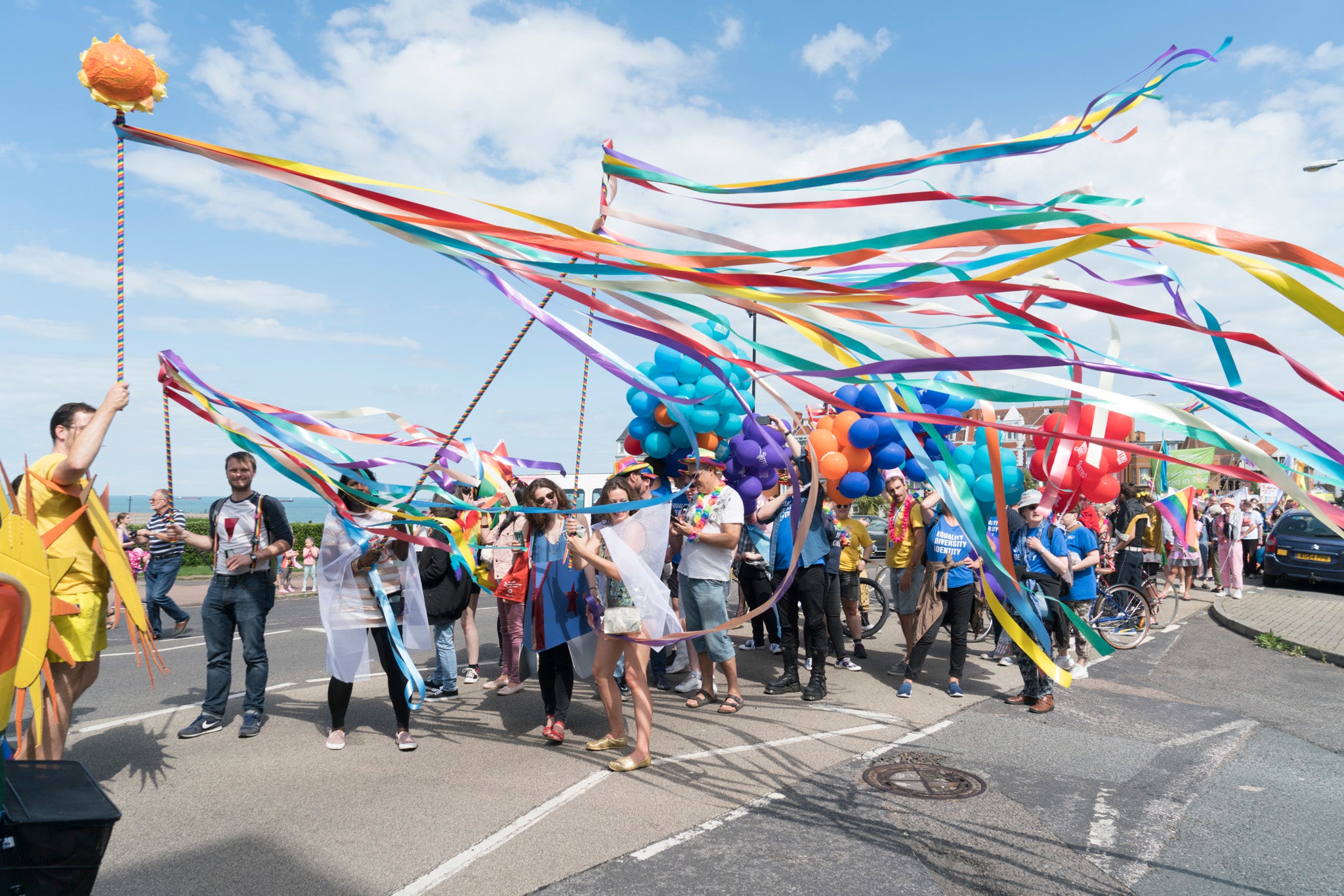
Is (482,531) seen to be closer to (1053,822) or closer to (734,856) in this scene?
(734,856)

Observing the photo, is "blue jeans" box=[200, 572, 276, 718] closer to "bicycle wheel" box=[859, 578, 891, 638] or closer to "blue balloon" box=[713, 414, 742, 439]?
"blue balloon" box=[713, 414, 742, 439]

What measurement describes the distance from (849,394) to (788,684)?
240cm

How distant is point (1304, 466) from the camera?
108 inches

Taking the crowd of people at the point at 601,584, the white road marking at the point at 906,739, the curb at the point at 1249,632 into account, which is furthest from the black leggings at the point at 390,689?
the curb at the point at 1249,632

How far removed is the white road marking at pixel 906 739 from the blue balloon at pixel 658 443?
2.81 m

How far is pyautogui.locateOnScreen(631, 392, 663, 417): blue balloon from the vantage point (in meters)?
6.61

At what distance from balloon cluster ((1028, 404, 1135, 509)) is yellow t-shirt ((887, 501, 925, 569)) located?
114cm

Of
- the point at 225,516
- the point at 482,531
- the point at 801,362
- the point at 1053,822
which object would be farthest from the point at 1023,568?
the point at 225,516

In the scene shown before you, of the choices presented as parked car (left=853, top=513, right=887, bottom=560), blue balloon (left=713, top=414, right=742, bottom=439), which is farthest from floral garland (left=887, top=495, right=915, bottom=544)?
parked car (left=853, top=513, right=887, bottom=560)

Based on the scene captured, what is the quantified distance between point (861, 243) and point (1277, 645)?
8.72 m

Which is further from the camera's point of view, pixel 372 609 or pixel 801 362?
pixel 372 609

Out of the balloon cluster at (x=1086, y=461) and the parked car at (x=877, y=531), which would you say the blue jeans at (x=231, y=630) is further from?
the parked car at (x=877, y=531)

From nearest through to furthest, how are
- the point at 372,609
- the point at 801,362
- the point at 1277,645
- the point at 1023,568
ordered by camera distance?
the point at 801,362 < the point at 372,609 < the point at 1023,568 < the point at 1277,645

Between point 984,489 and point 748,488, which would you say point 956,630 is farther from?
point 748,488
